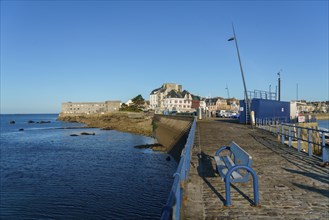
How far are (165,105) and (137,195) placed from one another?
9362cm

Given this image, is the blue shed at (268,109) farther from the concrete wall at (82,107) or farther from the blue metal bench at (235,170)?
the concrete wall at (82,107)

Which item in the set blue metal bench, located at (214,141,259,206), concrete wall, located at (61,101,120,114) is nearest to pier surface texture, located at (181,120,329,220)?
blue metal bench, located at (214,141,259,206)

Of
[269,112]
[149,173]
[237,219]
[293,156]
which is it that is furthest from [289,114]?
[237,219]

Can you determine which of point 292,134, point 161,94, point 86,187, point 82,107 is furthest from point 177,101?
point 86,187

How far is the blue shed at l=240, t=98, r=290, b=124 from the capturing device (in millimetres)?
26922

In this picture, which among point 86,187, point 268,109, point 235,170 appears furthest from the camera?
point 268,109

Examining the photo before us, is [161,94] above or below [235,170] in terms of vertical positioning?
above

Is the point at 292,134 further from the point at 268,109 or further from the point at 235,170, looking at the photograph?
the point at 235,170

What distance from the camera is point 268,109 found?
28.0m

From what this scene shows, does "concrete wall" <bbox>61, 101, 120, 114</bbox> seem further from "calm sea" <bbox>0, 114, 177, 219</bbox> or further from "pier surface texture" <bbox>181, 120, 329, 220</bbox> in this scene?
"pier surface texture" <bbox>181, 120, 329, 220</bbox>

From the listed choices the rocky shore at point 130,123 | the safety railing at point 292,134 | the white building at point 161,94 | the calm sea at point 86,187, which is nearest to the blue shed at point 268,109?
the safety railing at point 292,134

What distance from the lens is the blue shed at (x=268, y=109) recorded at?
26922 millimetres

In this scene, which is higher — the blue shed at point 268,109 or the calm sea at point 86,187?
the blue shed at point 268,109

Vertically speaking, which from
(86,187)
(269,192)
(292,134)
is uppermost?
(292,134)
